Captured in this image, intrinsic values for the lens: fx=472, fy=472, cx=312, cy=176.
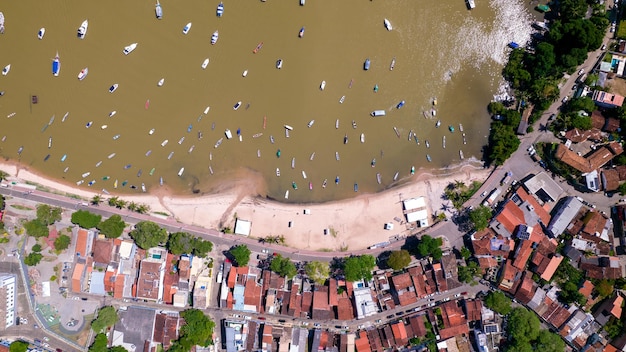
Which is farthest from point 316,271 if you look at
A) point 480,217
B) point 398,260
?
point 480,217

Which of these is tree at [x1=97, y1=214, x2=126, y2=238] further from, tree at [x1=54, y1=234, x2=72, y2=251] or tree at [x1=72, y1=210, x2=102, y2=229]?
→ tree at [x1=54, y1=234, x2=72, y2=251]

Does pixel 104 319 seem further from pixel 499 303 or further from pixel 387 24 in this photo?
pixel 387 24

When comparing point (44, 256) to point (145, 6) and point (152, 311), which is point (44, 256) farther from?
point (145, 6)

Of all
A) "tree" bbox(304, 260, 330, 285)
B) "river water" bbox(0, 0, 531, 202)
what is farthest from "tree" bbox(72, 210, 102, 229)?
"tree" bbox(304, 260, 330, 285)

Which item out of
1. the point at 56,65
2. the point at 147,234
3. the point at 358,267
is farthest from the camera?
the point at 56,65

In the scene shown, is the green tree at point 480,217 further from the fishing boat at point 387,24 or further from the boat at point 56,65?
the boat at point 56,65

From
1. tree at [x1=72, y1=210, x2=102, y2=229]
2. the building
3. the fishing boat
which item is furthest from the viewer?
the fishing boat

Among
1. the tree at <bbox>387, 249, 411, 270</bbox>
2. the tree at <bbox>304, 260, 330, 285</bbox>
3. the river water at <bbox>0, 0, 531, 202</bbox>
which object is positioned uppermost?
the river water at <bbox>0, 0, 531, 202</bbox>
